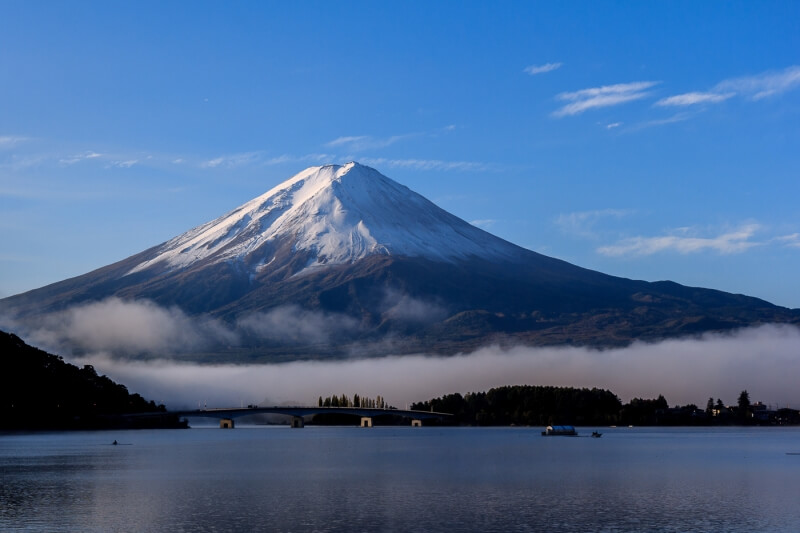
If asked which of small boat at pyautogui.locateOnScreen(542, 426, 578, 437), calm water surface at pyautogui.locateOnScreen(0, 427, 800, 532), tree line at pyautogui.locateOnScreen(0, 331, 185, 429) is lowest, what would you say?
calm water surface at pyautogui.locateOnScreen(0, 427, 800, 532)

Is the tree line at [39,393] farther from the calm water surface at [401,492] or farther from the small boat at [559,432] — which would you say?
the small boat at [559,432]

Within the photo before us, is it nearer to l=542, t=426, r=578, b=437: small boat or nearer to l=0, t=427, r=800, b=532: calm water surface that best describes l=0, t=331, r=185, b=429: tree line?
l=0, t=427, r=800, b=532: calm water surface

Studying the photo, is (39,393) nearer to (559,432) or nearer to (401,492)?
(559,432)

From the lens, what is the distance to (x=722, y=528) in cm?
5047

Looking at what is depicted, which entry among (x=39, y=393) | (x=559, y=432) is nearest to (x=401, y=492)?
(x=559, y=432)

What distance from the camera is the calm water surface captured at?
52406mm

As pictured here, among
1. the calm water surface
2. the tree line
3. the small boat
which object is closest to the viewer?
the calm water surface

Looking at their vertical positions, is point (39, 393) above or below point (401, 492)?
above

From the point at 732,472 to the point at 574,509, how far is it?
1234 inches

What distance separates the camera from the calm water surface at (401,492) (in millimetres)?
52406

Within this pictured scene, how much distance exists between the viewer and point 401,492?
66.7 m

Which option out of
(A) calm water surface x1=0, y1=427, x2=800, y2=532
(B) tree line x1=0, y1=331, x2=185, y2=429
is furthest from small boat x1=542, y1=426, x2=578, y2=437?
(B) tree line x1=0, y1=331, x2=185, y2=429

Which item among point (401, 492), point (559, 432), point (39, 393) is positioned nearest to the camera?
point (401, 492)

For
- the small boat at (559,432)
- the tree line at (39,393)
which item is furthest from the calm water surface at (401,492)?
the small boat at (559,432)
